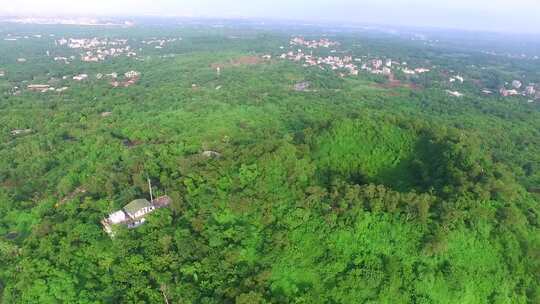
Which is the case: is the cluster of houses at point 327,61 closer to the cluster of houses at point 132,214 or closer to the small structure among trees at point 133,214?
the small structure among trees at point 133,214

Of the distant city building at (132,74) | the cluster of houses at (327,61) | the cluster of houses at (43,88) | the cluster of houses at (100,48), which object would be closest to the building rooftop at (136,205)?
the cluster of houses at (43,88)

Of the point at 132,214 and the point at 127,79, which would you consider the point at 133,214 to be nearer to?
the point at 132,214

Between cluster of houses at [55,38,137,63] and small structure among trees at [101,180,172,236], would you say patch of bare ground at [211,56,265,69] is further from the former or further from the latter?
small structure among trees at [101,180,172,236]

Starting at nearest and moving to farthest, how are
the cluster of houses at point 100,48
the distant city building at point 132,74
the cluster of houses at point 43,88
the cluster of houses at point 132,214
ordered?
1. the cluster of houses at point 132,214
2. the cluster of houses at point 43,88
3. the distant city building at point 132,74
4. the cluster of houses at point 100,48

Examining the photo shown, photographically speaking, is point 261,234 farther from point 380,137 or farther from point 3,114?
point 3,114

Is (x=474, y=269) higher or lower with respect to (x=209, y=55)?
lower

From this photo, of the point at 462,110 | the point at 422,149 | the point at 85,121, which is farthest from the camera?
the point at 462,110

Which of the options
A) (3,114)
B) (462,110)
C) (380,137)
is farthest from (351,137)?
(3,114)
